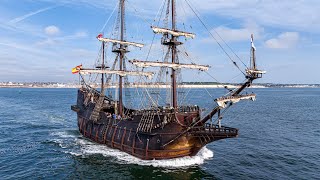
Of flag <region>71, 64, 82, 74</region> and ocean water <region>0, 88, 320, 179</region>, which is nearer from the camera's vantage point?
ocean water <region>0, 88, 320, 179</region>

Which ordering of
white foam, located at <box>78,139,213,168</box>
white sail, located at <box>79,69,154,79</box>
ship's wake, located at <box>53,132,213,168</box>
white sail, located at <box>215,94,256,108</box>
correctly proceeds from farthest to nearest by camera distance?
white sail, located at <box>79,69,154,79</box>
ship's wake, located at <box>53,132,213,168</box>
white foam, located at <box>78,139,213,168</box>
white sail, located at <box>215,94,256,108</box>

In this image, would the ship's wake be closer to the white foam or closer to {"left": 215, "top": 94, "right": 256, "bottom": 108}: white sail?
the white foam

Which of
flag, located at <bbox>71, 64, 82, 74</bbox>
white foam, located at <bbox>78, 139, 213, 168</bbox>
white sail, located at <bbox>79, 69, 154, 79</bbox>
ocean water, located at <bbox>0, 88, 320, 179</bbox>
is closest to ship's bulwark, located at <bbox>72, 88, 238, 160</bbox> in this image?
white foam, located at <bbox>78, 139, 213, 168</bbox>

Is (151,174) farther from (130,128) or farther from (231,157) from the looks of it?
(231,157)

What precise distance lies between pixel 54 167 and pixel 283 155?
24.4 metres

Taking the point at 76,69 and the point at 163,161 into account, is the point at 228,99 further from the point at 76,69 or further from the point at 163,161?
the point at 76,69

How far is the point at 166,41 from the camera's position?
31500 millimetres

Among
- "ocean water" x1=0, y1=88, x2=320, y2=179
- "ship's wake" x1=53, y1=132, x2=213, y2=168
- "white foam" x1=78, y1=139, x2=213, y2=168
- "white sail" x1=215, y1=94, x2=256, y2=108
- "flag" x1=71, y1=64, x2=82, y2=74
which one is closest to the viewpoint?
"white sail" x1=215, y1=94, x2=256, y2=108

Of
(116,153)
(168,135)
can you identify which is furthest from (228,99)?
(116,153)

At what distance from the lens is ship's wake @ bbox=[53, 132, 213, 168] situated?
29141 millimetres

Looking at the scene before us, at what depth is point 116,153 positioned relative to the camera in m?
33.6

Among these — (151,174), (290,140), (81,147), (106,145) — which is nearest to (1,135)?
(81,147)

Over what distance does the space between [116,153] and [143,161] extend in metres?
4.79

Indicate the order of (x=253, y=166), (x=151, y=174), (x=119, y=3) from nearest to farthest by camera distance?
(x=151, y=174) → (x=253, y=166) → (x=119, y=3)
